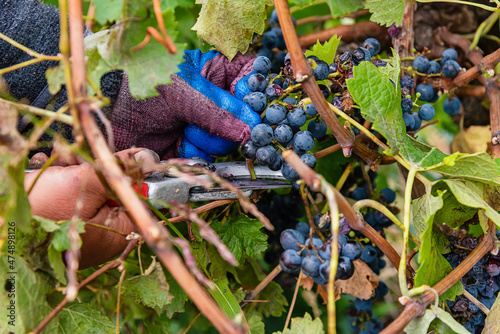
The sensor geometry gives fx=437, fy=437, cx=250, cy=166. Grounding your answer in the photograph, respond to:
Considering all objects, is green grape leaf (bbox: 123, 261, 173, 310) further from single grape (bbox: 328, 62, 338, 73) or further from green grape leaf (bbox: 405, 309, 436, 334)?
single grape (bbox: 328, 62, 338, 73)

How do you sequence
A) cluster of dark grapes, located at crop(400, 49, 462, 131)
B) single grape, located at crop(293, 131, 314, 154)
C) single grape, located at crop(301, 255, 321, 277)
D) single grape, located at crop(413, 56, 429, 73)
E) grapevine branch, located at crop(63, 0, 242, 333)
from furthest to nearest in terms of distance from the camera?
single grape, located at crop(413, 56, 429, 73) → cluster of dark grapes, located at crop(400, 49, 462, 131) → single grape, located at crop(293, 131, 314, 154) → single grape, located at crop(301, 255, 321, 277) → grapevine branch, located at crop(63, 0, 242, 333)

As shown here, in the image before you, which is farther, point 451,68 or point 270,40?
point 270,40

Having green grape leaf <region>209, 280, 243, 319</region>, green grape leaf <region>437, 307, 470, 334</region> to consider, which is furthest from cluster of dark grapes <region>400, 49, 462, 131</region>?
green grape leaf <region>209, 280, 243, 319</region>

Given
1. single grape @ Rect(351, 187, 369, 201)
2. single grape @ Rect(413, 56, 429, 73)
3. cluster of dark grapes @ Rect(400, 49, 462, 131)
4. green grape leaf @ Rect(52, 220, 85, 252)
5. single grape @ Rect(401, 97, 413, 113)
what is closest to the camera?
green grape leaf @ Rect(52, 220, 85, 252)

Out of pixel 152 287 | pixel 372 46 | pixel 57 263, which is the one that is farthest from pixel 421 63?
pixel 57 263

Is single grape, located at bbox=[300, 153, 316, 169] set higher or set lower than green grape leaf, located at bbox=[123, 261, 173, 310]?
higher

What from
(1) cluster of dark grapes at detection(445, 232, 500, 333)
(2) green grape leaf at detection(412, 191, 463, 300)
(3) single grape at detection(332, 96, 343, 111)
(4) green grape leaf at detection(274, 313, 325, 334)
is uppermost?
(3) single grape at detection(332, 96, 343, 111)

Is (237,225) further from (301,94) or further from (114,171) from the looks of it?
(114,171)

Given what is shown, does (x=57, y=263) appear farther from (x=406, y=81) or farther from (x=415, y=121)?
(x=406, y=81)
